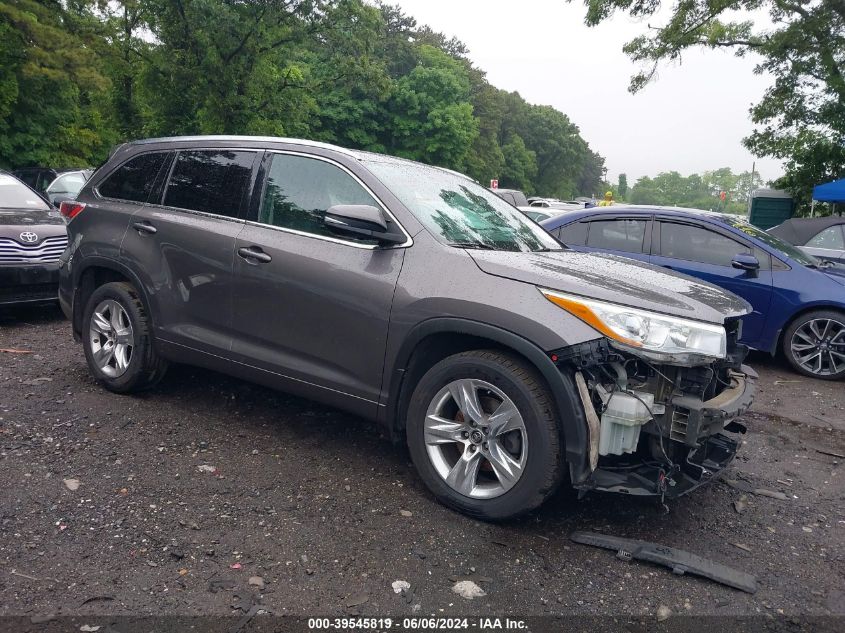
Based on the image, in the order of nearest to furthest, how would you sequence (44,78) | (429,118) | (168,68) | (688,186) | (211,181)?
1. (211,181)
2. (168,68)
3. (44,78)
4. (429,118)
5. (688,186)

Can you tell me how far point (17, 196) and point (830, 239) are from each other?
10457 millimetres

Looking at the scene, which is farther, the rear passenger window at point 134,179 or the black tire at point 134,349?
the rear passenger window at point 134,179

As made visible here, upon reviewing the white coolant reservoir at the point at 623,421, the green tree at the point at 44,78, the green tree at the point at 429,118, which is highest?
the green tree at the point at 429,118

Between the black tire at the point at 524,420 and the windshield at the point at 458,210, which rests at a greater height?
the windshield at the point at 458,210

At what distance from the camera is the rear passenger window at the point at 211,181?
434 cm

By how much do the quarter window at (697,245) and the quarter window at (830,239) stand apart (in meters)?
3.35

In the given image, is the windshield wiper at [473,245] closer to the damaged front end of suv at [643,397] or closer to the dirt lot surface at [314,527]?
the damaged front end of suv at [643,397]

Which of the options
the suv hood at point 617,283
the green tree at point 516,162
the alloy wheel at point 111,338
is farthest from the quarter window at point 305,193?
the green tree at point 516,162

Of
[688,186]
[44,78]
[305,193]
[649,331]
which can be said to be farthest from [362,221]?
[688,186]

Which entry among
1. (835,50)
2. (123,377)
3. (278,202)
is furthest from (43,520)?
(835,50)

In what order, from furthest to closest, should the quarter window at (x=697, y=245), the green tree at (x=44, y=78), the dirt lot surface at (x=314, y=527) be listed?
1. the green tree at (x=44, y=78)
2. the quarter window at (x=697, y=245)
3. the dirt lot surface at (x=314, y=527)

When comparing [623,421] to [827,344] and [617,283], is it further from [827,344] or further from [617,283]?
[827,344]

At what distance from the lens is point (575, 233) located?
778 cm

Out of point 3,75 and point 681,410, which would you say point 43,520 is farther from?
point 3,75
